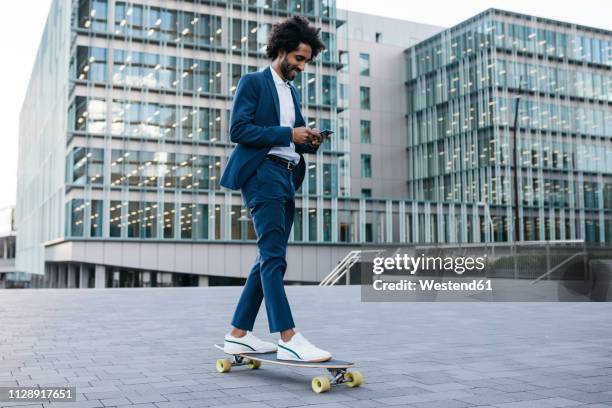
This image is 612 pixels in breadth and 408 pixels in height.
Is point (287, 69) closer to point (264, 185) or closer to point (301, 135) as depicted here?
point (301, 135)

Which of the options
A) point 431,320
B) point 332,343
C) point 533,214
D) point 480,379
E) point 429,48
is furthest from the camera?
point 429,48

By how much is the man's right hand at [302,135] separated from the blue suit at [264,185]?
41 millimetres

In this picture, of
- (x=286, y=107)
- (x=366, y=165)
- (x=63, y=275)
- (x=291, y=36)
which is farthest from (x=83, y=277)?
(x=291, y=36)

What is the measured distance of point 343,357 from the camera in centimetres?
519

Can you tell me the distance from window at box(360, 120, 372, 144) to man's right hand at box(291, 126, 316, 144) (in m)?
49.4

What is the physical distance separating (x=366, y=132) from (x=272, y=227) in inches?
1961

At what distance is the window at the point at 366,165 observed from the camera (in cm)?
5312

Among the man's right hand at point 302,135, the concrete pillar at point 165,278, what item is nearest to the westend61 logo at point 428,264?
the man's right hand at point 302,135

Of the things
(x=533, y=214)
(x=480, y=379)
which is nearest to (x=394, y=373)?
(x=480, y=379)

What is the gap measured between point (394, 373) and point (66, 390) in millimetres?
2114

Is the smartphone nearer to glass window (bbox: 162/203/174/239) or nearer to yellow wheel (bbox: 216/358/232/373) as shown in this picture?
yellow wheel (bbox: 216/358/232/373)

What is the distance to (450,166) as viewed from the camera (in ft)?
164

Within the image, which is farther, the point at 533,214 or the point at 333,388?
the point at 533,214

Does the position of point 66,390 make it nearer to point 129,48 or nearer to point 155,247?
point 155,247
